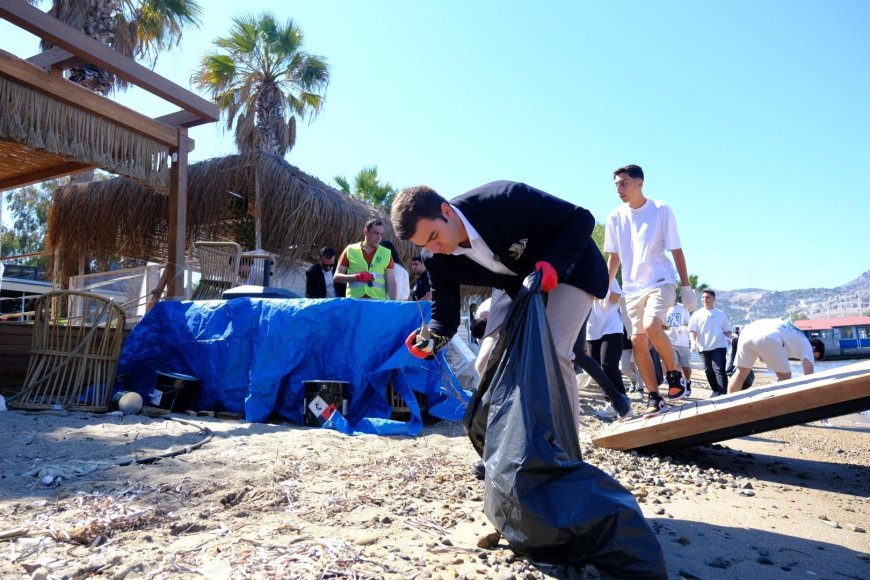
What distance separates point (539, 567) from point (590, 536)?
0.78 feet

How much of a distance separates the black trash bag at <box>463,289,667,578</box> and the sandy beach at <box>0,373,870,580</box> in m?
0.11

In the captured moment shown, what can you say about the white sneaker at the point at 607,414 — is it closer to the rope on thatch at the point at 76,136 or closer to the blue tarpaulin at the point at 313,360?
the blue tarpaulin at the point at 313,360

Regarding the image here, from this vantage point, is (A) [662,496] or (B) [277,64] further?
(B) [277,64]

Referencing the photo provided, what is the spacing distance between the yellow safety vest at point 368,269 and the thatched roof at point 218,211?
183 inches

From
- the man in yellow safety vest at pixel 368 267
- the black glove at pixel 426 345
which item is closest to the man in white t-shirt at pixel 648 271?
the black glove at pixel 426 345

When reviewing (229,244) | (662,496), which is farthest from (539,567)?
(229,244)

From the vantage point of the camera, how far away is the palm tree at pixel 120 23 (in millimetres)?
12625

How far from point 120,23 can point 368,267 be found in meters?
12.7

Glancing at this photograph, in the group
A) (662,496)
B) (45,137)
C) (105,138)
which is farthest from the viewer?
(105,138)

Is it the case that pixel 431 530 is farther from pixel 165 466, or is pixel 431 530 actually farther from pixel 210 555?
pixel 165 466

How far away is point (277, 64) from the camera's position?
1535 centimetres

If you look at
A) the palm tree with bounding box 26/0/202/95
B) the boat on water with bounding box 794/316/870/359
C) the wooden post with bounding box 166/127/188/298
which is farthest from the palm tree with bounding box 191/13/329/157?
the boat on water with bounding box 794/316/870/359

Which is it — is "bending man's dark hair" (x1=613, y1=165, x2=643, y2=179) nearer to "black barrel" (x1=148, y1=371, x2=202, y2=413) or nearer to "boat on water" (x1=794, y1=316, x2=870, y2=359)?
"black barrel" (x1=148, y1=371, x2=202, y2=413)

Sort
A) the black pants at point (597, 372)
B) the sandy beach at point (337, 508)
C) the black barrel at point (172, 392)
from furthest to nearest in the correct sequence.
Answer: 1. the black barrel at point (172, 392)
2. the black pants at point (597, 372)
3. the sandy beach at point (337, 508)
